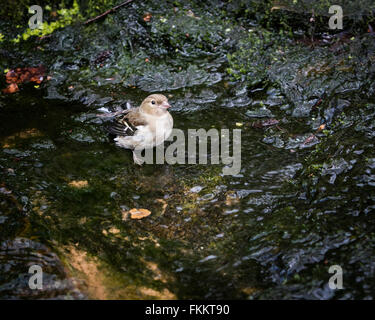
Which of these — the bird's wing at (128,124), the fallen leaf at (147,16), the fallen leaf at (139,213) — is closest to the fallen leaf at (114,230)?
the fallen leaf at (139,213)

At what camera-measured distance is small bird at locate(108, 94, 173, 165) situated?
19.3 feet

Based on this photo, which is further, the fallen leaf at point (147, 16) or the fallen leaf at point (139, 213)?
the fallen leaf at point (147, 16)

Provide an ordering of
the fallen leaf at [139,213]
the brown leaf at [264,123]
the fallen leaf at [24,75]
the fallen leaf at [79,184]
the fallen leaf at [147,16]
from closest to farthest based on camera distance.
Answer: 1. the fallen leaf at [139,213]
2. the fallen leaf at [79,184]
3. the brown leaf at [264,123]
4. the fallen leaf at [24,75]
5. the fallen leaf at [147,16]

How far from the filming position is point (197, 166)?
18.9 feet

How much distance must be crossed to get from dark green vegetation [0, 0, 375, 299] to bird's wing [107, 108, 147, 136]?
29cm

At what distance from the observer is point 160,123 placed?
587 centimetres

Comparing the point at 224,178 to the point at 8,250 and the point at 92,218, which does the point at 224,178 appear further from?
the point at 8,250

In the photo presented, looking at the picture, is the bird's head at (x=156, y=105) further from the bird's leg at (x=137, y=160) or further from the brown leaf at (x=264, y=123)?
the brown leaf at (x=264, y=123)

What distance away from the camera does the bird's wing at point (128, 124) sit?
Answer: 5.99 metres

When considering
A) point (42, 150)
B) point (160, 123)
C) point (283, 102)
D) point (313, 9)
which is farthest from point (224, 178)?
point (313, 9)

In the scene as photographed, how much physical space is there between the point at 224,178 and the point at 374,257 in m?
2.25

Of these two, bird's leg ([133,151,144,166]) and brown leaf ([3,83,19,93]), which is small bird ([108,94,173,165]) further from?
brown leaf ([3,83,19,93])

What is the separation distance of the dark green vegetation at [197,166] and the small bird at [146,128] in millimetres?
246

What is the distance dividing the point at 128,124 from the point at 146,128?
37 cm
